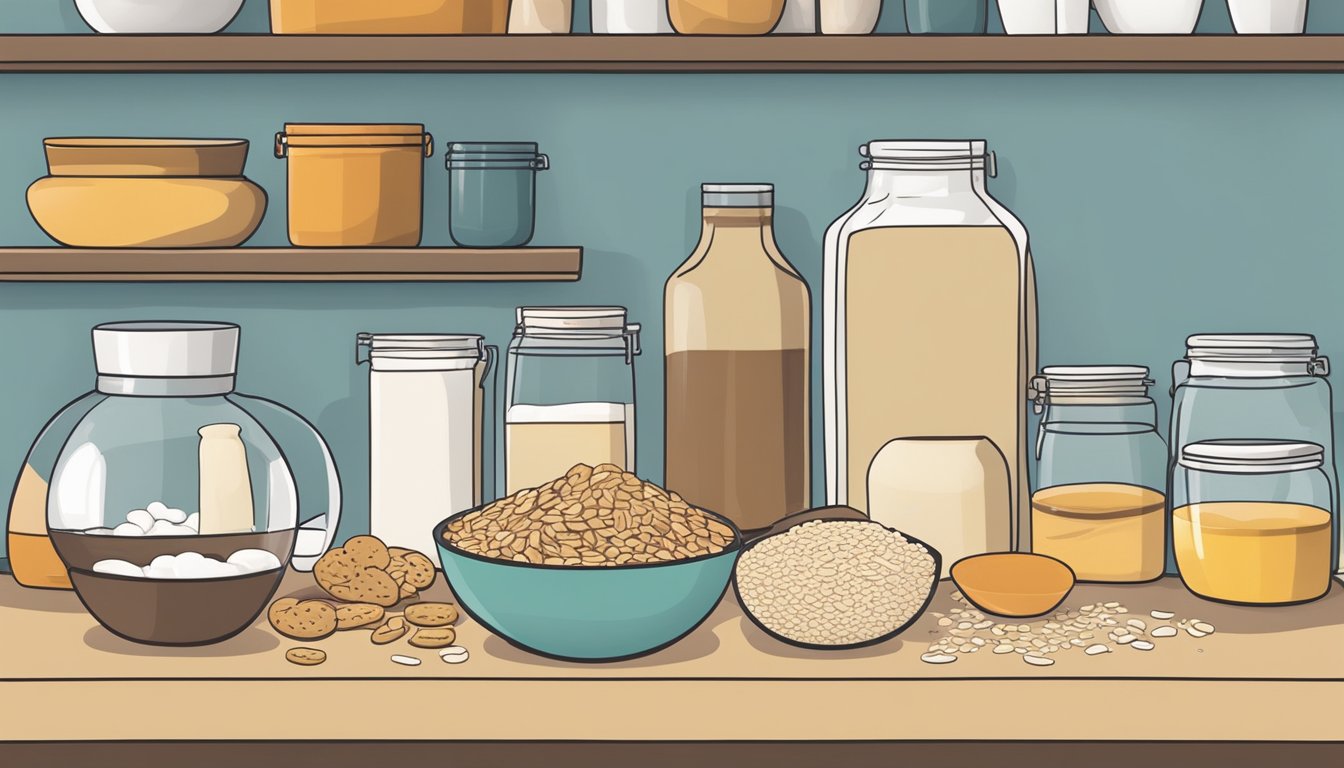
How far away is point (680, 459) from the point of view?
1.45m

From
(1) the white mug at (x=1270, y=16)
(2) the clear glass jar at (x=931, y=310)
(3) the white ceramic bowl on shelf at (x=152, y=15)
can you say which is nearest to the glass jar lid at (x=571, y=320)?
(2) the clear glass jar at (x=931, y=310)

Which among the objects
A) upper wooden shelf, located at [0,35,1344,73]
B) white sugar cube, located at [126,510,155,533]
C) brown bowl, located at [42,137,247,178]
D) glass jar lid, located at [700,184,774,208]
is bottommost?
white sugar cube, located at [126,510,155,533]

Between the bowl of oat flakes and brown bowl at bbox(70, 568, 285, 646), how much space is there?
0.60 feet

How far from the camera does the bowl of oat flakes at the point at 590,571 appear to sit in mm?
1128

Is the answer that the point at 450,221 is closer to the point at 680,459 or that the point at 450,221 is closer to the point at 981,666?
the point at 680,459

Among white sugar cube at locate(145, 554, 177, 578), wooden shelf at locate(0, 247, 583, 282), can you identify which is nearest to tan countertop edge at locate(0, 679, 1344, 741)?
white sugar cube at locate(145, 554, 177, 578)

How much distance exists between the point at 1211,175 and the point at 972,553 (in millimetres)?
527

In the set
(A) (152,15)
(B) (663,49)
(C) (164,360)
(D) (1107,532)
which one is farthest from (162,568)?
(D) (1107,532)

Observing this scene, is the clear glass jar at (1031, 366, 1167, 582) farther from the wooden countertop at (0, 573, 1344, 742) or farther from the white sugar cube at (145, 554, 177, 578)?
the white sugar cube at (145, 554, 177, 578)

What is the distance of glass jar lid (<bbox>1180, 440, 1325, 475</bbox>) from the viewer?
4.30 feet

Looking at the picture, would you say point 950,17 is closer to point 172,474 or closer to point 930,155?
point 930,155

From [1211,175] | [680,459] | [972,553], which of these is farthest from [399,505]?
[1211,175]

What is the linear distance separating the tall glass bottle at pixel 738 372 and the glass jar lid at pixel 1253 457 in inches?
15.6

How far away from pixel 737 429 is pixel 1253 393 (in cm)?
58
